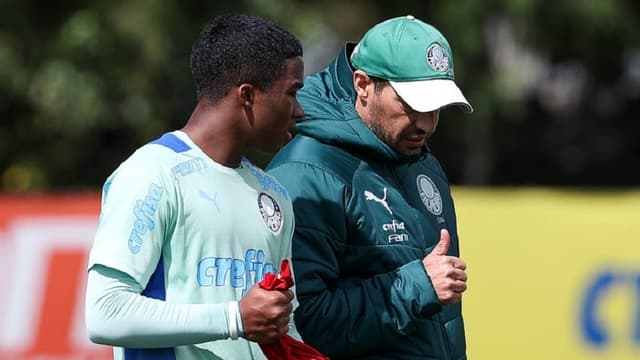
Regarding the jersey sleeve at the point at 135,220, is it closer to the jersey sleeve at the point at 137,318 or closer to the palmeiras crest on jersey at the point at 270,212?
the jersey sleeve at the point at 137,318

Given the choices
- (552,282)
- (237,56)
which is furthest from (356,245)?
(552,282)

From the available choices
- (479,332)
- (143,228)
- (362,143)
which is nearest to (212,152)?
(143,228)

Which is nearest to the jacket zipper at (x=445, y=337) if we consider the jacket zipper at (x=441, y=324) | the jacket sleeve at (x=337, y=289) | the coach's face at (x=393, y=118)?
the jacket zipper at (x=441, y=324)

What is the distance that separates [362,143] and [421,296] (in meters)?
0.44

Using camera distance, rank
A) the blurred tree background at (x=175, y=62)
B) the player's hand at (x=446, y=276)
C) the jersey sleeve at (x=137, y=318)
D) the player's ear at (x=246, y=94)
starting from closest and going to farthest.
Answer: the jersey sleeve at (x=137, y=318) → the player's ear at (x=246, y=94) → the player's hand at (x=446, y=276) → the blurred tree background at (x=175, y=62)

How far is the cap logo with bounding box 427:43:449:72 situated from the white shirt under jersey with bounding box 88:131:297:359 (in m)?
0.70

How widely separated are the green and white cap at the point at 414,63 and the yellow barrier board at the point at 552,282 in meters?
4.57

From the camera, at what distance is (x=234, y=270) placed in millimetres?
2936

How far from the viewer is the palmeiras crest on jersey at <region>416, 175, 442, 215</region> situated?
3.71 meters

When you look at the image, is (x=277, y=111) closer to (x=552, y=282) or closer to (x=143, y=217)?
(x=143, y=217)

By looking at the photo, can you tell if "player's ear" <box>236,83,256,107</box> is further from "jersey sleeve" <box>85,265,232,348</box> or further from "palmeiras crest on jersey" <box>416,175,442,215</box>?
"palmeiras crest on jersey" <box>416,175,442,215</box>

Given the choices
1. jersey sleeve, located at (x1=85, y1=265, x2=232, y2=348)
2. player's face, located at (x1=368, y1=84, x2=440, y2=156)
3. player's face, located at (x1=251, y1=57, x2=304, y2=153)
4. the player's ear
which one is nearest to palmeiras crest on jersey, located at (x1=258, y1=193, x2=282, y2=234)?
player's face, located at (x1=251, y1=57, x2=304, y2=153)

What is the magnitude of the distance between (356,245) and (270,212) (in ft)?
1.50

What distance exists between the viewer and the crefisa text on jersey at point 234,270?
2.90 meters
